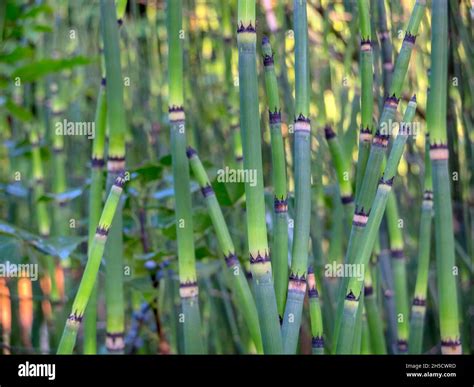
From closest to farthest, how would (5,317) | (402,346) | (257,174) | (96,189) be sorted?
(257,174) < (96,189) < (402,346) < (5,317)

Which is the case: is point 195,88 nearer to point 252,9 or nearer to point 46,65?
point 46,65


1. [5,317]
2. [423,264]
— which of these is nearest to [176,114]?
[423,264]

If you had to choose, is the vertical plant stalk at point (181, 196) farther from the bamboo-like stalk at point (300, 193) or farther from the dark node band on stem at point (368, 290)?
the dark node band on stem at point (368, 290)

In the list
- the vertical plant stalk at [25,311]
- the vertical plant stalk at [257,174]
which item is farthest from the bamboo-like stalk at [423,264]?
the vertical plant stalk at [25,311]

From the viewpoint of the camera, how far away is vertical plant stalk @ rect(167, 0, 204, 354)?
54 centimetres

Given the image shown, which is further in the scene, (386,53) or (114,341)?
(386,53)

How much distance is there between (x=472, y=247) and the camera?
922mm

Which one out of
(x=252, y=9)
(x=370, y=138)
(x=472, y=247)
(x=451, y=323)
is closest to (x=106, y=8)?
(x=252, y=9)

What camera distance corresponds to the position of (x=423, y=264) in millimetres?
653

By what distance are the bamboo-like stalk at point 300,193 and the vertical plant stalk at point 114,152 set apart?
0.14m

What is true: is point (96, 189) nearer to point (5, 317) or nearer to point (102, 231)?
point (102, 231)

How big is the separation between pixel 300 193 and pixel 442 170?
0.12 m

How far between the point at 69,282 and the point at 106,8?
452mm

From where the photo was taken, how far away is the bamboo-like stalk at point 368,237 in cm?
53
